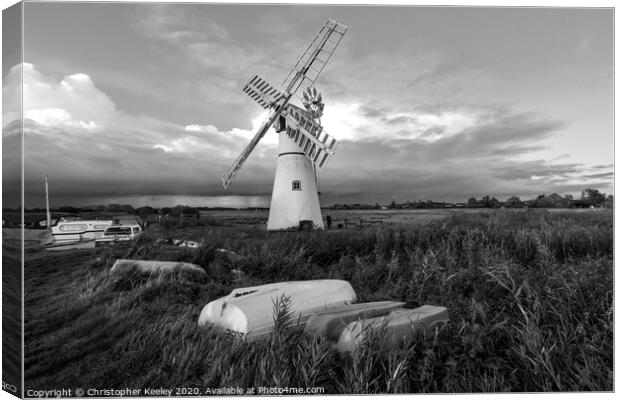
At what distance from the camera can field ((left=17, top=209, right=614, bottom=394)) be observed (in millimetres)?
2801

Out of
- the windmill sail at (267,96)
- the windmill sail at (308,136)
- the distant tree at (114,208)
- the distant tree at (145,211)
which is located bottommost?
the distant tree at (145,211)

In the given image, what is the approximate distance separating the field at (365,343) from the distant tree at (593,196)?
17 centimetres

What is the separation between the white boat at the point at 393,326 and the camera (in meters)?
2.82

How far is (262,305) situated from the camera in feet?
10.6

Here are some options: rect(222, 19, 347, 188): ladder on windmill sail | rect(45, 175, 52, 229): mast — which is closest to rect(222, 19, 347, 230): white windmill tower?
rect(222, 19, 347, 188): ladder on windmill sail

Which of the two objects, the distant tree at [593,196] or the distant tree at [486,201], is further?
the distant tree at [486,201]

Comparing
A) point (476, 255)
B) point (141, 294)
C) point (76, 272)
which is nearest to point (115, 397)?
point (141, 294)

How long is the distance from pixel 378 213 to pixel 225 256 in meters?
3.64

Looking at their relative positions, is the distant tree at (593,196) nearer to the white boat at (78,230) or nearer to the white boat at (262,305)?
the white boat at (262,305)

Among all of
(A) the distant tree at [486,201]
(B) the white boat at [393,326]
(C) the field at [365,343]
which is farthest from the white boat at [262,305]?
(A) the distant tree at [486,201]

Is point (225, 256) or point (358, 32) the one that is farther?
point (225, 256)

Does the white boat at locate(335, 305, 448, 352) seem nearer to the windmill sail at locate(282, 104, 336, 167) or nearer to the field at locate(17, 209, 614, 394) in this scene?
the field at locate(17, 209, 614, 394)

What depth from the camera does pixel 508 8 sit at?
3.83m

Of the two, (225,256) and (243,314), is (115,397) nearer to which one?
(243,314)
